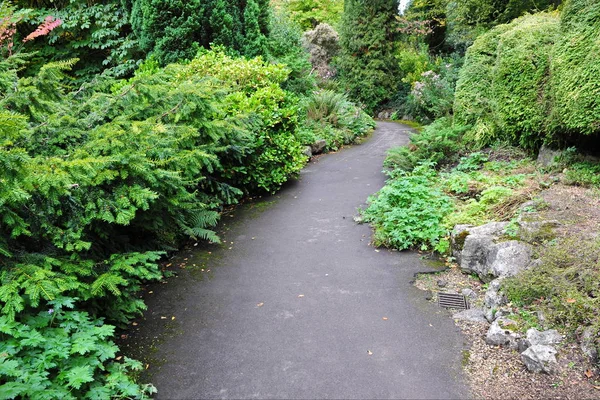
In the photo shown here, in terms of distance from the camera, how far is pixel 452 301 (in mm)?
→ 3875

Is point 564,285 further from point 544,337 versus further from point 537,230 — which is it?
point 537,230

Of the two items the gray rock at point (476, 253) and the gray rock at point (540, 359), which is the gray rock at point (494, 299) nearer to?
the gray rock at point (476, 253)

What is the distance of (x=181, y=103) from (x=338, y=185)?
373 centimetres

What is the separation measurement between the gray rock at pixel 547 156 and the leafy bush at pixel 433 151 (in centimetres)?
152

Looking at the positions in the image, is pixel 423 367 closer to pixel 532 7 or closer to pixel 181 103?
pixel 181 103

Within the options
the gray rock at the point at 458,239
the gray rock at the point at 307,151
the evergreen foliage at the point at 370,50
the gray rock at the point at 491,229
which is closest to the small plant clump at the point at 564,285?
the gray rock at the point at 491,229

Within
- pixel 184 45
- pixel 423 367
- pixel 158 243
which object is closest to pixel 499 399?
pixel 423 367

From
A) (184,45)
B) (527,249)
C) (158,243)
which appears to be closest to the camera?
(527,249)

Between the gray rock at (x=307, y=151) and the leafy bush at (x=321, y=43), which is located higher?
the leafy bush at (x=321, y=43)

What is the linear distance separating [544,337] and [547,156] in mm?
3957

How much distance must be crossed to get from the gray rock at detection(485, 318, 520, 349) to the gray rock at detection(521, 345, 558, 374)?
20 centimetres

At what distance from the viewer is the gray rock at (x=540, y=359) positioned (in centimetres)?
273

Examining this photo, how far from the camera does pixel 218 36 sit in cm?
903

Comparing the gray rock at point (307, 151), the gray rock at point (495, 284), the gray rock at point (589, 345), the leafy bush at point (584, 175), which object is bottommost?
the gray rock at point (495, 284)
